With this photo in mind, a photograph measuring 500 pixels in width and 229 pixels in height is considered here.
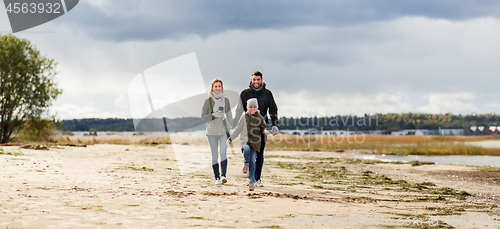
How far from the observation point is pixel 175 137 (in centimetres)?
4128

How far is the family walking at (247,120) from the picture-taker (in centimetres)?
743

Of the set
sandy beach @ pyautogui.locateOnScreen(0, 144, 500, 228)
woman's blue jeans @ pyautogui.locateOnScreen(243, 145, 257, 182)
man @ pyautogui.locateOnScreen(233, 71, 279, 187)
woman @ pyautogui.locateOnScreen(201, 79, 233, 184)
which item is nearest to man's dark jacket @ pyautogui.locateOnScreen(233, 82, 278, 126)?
man @ pyautogui.locateOnScreen(233, 71, 279, 187)

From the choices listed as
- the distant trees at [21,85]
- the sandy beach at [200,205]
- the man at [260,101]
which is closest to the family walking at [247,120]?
the man at [260,101]

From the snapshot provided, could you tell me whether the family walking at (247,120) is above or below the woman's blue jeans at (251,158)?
above

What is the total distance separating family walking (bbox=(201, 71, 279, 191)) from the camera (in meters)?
7.43

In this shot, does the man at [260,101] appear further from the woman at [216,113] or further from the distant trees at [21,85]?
the distant trees at [21,85]

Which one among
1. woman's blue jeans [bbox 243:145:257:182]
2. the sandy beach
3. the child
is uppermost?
the child

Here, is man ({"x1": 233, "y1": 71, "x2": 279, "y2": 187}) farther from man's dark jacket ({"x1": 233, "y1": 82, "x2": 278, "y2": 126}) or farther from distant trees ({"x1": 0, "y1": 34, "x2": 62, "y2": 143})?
distant trees ({"x1": 0, "y1": 34, "x2": 62, "y2": 143})

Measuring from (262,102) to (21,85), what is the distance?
25667mm

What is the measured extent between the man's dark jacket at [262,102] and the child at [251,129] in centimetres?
28

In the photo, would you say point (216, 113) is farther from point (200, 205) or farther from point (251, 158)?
point (200, 205)

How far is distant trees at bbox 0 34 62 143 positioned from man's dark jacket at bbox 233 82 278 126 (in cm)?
2409

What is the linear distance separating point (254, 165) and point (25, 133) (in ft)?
89.6

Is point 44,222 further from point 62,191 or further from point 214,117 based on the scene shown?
point 214,117
